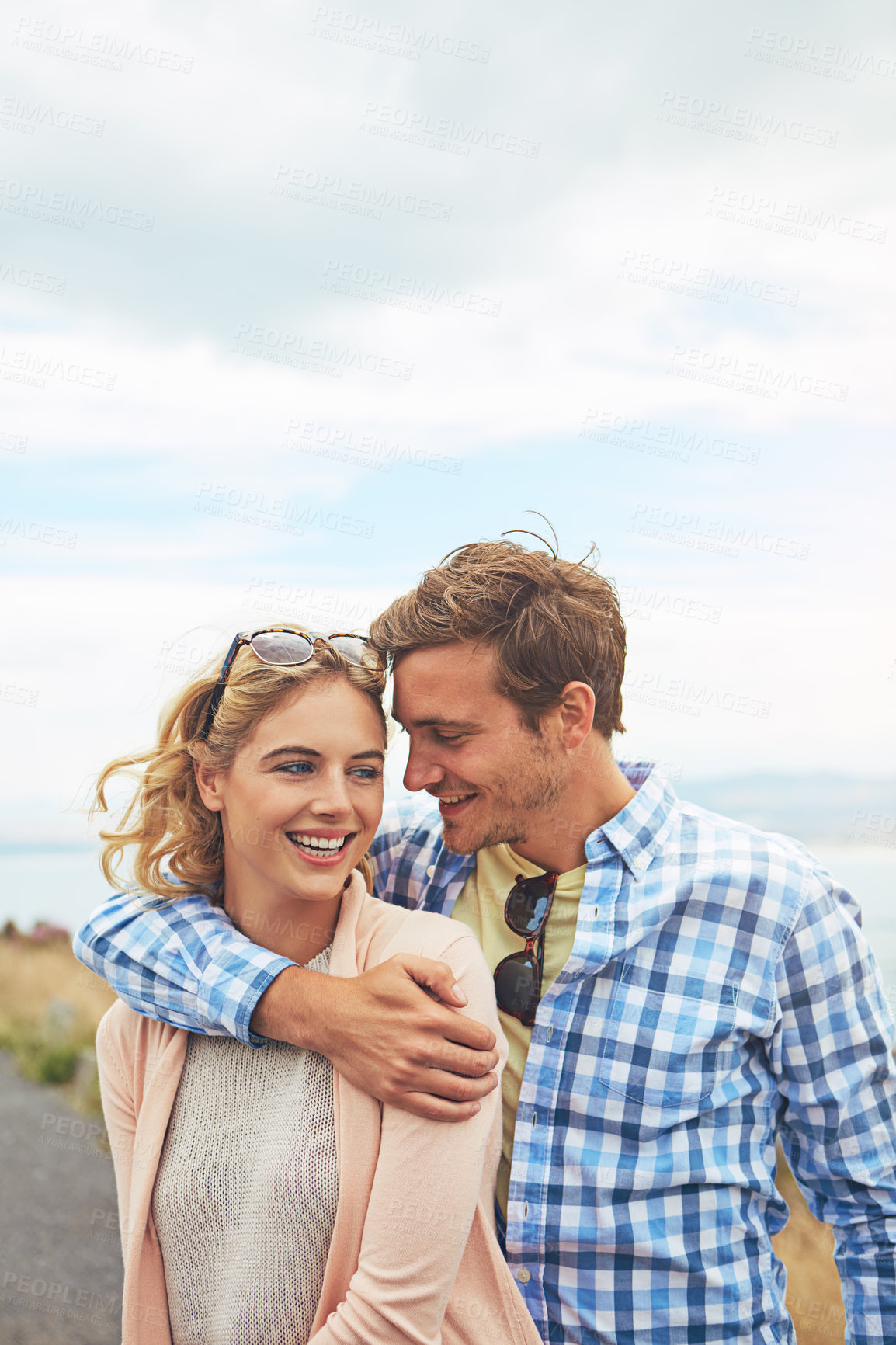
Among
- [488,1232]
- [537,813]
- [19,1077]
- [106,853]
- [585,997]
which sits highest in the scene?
[537,813]

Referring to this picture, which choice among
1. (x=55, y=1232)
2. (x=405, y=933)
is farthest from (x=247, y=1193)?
(x=55, y=1232)

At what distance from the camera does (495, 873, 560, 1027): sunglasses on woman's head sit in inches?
95.8

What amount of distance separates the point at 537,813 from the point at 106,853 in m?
1.07

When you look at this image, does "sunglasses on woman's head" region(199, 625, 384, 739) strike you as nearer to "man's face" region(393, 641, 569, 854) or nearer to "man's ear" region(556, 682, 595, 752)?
"man's face" region(393, 641, 569, 854)

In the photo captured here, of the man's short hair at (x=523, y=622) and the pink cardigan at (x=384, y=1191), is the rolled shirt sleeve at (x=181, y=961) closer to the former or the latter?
the pink cardigan at (x=384, y=1191)

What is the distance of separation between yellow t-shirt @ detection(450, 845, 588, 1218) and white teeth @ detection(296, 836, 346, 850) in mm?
487

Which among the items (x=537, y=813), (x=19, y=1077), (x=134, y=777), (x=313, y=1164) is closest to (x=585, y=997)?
(x=537, y=813)

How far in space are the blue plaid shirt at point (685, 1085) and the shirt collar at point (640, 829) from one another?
1cm

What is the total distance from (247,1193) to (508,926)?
828mm

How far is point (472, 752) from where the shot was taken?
263 centimetres

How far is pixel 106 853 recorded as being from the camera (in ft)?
8.65

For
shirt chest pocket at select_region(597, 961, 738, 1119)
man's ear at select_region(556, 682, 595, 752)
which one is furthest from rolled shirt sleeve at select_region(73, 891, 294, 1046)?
man's ear at select_region(556, 682, 595, 752)

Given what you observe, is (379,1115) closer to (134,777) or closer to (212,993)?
(212,993)

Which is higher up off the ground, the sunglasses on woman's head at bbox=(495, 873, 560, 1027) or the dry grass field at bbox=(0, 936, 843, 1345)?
the sunglasses on woman's head at bbox=(495, 873, 560, 1027)
